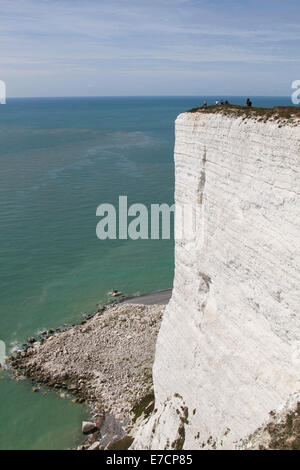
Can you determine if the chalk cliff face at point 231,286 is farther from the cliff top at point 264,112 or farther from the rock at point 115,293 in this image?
the rock at point 115,293

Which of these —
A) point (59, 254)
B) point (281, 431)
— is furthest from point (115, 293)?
point (281, 431)

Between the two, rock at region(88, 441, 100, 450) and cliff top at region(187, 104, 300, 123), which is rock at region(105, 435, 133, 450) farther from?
cliff top at region(187, 104, 300, 123)

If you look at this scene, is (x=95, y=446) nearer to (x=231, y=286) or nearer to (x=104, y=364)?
(x=104, y=364)

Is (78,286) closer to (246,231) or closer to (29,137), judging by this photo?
(246,231)

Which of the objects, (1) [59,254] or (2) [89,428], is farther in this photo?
(1) [59,254]

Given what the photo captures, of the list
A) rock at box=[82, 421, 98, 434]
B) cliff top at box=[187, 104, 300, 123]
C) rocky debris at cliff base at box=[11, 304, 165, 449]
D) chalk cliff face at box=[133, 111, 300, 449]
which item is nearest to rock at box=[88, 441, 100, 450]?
rocky debris at cliff base at box=[11, 304, 165, 449]

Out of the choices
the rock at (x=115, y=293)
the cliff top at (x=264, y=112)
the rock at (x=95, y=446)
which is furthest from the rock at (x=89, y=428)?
the cliff top at (x=264, y=112)
